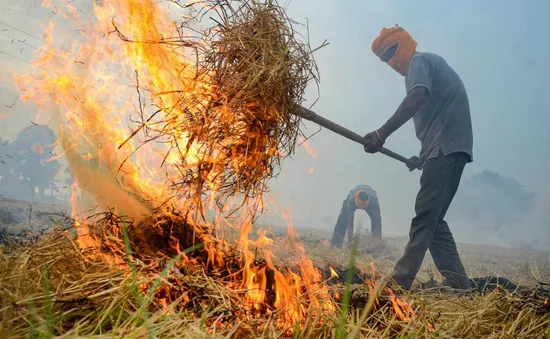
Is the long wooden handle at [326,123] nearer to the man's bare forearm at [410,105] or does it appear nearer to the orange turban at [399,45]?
the man's bare forearm at [410,105]

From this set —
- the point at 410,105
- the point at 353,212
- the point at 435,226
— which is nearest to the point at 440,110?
the point at 410,105

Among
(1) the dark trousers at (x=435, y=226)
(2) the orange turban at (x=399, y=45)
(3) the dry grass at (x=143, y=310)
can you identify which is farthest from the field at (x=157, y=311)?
(2) the orange turban at (x=399, y=45)

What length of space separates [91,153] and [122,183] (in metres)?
0.37

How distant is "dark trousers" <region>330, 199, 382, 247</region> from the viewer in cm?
1059

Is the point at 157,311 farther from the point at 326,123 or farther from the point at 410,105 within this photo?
the point at 410,105

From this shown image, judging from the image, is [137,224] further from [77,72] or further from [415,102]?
[415,102]

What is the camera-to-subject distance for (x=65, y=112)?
2840 mm

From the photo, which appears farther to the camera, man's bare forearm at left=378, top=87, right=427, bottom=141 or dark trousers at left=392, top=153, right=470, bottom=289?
man's bare forearm at left=378, top=87, right=427, bottom=141

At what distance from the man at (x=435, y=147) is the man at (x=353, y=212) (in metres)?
6.30

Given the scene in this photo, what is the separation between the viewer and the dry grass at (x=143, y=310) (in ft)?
4.29

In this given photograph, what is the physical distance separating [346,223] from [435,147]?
23.6 ft

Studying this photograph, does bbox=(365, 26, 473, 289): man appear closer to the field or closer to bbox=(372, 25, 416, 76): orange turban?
bbox=(372, 25, 416, 76): orange turban

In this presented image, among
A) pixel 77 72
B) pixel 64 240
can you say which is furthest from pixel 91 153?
pixel 64 240

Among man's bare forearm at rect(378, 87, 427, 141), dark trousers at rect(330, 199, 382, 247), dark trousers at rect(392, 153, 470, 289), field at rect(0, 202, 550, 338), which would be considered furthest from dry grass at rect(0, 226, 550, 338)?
dark trousers at rect(330, 199, 382, 247)
